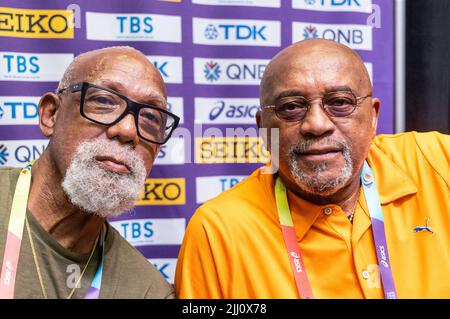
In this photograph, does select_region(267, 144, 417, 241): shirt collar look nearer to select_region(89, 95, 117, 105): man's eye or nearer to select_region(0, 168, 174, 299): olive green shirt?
select_region(0, 168, 174, 299): olive green shirt

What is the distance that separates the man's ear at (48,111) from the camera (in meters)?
1.58

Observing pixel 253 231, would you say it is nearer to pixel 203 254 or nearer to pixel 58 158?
pixel 203 254

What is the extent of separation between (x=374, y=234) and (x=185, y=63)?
49.1 inches

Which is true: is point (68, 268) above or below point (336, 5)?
below

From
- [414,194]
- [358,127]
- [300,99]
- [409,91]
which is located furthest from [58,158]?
[409,91]

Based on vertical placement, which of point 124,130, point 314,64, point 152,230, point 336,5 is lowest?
point 152,230

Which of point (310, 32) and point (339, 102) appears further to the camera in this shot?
point (310, 32)

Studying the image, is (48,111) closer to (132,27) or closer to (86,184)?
(86,184)

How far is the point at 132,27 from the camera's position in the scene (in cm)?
215

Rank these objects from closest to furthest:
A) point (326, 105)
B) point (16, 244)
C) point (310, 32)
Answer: point (16, 244)
point (326, 105)
point (310, 32)

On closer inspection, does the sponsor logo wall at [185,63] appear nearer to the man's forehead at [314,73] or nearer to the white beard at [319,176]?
the man's forehead at [314,73]

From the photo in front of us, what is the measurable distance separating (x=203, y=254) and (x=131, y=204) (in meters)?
0.30

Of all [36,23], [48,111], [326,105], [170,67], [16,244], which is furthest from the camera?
[170,67]

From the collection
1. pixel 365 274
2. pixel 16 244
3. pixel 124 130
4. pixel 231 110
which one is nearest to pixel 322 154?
pixel 365 274
